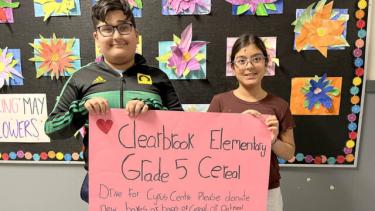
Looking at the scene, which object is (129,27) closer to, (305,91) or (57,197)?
(305,91)

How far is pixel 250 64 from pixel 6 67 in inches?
47.4

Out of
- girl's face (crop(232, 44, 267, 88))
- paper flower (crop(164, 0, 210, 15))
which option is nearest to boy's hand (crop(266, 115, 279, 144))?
girl's face (crop(232, 44, 267, 88))

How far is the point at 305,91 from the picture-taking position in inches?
59.8

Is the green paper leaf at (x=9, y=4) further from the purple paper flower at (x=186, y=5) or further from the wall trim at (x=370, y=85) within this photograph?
the wall trim at (x=370, y=85)

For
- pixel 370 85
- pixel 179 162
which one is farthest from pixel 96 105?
pixel 370 85

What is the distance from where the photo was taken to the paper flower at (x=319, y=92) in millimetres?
1507

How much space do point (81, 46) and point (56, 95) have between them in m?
0.27

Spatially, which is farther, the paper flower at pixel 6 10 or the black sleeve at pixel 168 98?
the paper flower at pixel 6 10

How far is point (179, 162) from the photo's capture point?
3.46 ft

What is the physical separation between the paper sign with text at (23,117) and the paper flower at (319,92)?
126 centimetres

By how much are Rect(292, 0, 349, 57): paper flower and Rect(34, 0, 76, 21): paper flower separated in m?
1.02

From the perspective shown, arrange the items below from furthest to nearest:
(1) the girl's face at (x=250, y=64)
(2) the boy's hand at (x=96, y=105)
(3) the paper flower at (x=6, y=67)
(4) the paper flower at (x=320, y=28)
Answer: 1. (3) the paper flower at (x=6, y=67)
2. (4) the paper flower at (x=320, y=28)
3. (1) the girl's face at (x=250, y=64)
4. (2) the boy's hand at (x=96, y=105)

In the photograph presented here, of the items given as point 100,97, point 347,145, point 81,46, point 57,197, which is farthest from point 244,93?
point 57,197

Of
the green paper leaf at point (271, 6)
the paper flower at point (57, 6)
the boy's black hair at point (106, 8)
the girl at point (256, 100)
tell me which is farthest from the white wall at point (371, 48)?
the paper flower at point (57, 6)
